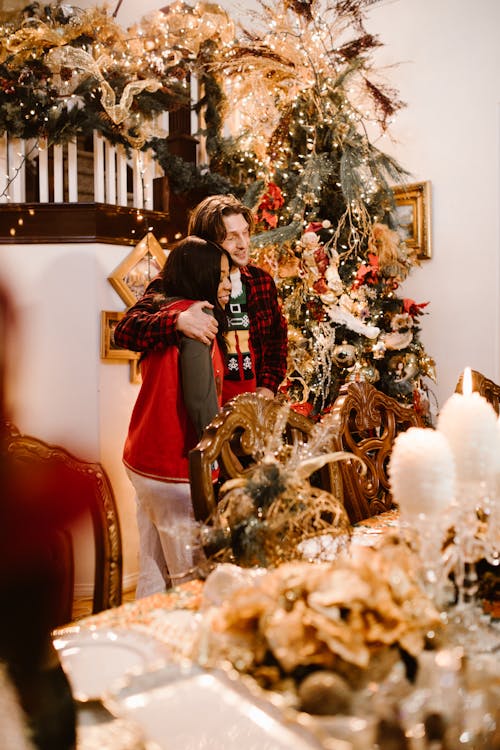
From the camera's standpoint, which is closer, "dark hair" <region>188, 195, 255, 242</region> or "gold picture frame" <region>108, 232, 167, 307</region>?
"dark hair" <region>188, 195, 255, 242</region>

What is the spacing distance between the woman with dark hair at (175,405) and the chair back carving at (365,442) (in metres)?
0.41

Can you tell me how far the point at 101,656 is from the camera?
0.81 m

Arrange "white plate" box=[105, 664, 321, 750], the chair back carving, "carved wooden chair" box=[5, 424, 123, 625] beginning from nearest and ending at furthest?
"white plate" box=[105, 664, 321, 750] → "carved wooden chair" box=[5, 424, 123, 625] → the chair back carving

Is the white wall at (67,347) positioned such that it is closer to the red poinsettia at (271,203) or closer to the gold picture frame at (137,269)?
the gold picture frame at (137,269)

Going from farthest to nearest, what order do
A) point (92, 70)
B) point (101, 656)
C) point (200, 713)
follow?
point (92, 70) → point (101, 656) → point (200, 713)

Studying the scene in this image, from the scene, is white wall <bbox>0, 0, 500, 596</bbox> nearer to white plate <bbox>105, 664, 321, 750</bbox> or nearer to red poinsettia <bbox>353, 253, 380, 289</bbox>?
red poinsettia <bbox>353, 253, 380, 289</bbox>

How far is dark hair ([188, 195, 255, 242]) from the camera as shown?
2.39 meters

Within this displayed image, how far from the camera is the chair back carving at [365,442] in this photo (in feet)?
5.49

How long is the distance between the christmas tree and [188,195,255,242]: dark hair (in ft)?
2.05

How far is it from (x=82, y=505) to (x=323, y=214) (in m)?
2.38

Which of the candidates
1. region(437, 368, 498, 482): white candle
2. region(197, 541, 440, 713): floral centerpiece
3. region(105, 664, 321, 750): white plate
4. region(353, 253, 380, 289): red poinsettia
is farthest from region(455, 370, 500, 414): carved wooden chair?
region(105, 664, 321, 750): white plate

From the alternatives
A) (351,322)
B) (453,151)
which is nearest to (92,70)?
(351,322)

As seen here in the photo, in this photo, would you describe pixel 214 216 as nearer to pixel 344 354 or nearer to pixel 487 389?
pixel 344 354

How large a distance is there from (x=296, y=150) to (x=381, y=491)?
6.42ft
